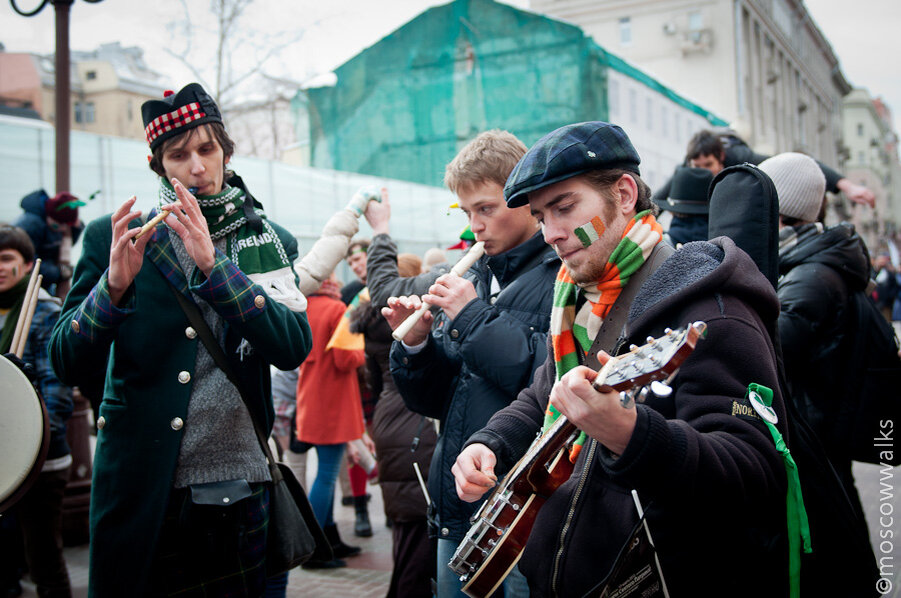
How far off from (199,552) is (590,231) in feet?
5.09

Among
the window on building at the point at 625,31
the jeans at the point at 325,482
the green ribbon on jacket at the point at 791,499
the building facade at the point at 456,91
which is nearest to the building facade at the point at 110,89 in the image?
the window on building at the point at 625,31

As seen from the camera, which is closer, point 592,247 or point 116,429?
point 592,247

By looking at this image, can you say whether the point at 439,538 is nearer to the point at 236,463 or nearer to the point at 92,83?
the point at 236,463

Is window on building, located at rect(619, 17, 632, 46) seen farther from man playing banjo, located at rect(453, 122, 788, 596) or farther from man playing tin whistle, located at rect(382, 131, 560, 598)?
man playing banjo, located at rect(453, 122, 788, 596)

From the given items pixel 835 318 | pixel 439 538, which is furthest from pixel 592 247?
pixel 835 318

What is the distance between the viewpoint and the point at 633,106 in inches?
861

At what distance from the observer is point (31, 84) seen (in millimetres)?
24250

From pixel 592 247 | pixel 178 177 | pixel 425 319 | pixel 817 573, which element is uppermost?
pixel 178 177

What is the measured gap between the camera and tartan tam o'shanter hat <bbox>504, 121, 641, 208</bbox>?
6.09ft

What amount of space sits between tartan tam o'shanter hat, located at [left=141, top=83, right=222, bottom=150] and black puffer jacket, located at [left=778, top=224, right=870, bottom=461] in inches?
98.9

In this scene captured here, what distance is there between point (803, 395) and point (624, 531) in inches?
89.1

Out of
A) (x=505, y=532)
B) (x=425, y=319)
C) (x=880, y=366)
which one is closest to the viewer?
(x=505, y=532)

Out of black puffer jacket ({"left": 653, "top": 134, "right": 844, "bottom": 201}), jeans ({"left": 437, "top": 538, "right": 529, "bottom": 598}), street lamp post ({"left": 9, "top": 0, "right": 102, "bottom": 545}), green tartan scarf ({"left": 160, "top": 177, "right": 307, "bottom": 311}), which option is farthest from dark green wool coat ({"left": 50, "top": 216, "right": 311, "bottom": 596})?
street lamp post ({"left": 9, "top": 0, "right": 102, "bottom": 545})

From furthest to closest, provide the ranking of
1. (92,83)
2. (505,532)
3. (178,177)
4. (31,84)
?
(92,83) → (31,84) → (178,177) → (505,532)
